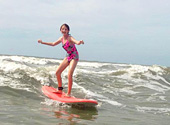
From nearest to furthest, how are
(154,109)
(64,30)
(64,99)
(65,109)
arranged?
1. (65,109)
2. (64,99)
3. (64,30)
4. (154,109)

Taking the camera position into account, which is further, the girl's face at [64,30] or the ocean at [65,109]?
the girl's face at [64,30]

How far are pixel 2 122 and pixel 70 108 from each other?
2100 mm

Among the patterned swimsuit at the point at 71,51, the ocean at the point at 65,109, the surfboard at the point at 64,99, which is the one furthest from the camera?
the patterned swimsuit at the point at 71,51

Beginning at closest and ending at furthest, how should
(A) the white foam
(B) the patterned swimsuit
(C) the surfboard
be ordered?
(C) the surfboard, (A) the white foam, (B) the patterned swimsuit

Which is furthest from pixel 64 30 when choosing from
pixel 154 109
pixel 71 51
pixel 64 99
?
pixel 154 109

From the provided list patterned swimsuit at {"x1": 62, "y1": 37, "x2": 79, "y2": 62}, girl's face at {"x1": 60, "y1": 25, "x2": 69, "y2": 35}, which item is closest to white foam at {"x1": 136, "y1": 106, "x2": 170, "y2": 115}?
patterned swimsuit at {"x1": 62, "y1": 37, "x2": 79, "y2": 62}

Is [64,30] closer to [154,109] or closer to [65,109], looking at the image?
[65,109]

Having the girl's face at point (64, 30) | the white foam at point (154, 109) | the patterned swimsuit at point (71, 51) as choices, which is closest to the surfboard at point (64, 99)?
the patterned swimsuit at point (71, 51)

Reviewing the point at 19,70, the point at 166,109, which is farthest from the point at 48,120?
the point at 19,70

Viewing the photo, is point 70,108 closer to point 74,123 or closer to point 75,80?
point 74,123

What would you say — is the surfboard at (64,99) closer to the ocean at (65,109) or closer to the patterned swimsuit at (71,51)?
the ocean at (65,109)

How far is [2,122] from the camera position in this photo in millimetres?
3971

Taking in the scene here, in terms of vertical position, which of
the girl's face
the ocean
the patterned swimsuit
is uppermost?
the girl's face

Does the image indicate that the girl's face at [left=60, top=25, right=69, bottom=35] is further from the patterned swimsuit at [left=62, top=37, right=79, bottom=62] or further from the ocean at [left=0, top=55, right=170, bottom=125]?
the ocean at [left=0, top=55, right=170, bottom=125]
